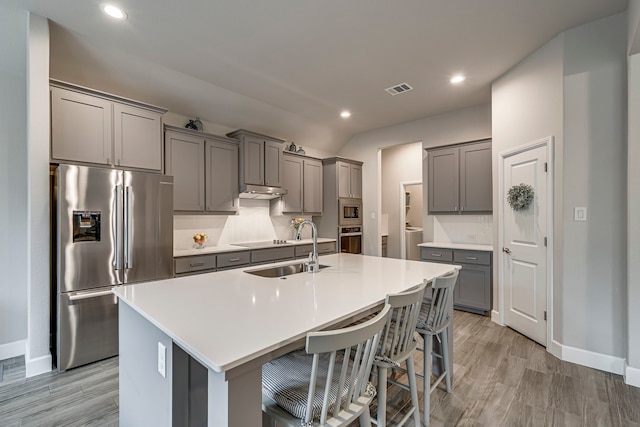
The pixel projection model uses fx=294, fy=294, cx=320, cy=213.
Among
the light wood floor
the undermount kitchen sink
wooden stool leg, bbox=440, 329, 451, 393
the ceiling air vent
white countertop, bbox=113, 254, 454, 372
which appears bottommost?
the light wood floor

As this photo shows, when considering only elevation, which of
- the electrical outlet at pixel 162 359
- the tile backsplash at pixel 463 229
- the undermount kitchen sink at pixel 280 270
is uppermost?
the tile backsplash at pixel 463 229

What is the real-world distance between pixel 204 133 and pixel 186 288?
8.84 feet

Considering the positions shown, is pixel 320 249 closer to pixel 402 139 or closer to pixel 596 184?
pixel 402 139

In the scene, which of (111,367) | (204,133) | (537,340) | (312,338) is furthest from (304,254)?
(312,338)

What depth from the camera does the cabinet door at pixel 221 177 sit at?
3.93 m

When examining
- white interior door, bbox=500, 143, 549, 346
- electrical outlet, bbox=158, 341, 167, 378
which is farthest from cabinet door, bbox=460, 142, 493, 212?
electrical outlet, bbox=158, 341, 167, 378

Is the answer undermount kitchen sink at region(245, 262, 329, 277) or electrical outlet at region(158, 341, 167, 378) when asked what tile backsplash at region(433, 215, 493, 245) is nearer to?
undermount kitchen sink at region(245, 262, 329, 277)

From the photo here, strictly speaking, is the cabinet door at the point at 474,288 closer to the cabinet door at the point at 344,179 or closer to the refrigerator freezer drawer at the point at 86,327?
the cabinet door at the point at 344,179

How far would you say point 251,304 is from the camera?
141cm

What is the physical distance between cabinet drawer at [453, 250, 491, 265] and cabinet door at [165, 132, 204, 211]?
3516mm

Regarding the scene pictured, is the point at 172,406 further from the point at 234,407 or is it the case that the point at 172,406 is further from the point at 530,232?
the point at 530,232

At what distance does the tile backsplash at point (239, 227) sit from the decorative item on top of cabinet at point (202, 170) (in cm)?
34

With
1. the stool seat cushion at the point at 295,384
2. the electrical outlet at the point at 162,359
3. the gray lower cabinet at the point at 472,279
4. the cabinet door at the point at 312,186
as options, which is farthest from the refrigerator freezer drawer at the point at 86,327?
the gray lower cabinet at the point at 472,279

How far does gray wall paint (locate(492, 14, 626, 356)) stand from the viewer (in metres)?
2.43
